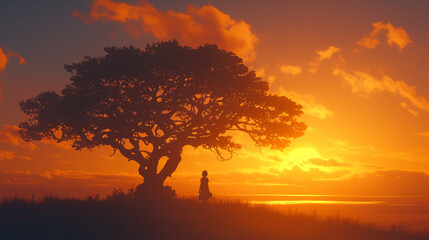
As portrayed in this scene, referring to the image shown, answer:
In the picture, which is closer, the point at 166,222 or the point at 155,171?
the point at 166,222

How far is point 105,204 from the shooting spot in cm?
2602

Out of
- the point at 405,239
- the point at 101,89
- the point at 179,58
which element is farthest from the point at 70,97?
the point at 405,239

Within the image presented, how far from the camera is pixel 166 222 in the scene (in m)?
22.1

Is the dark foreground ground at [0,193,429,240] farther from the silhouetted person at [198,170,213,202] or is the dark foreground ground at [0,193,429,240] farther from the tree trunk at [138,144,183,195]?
the tree trunk at [138,144,183,195]

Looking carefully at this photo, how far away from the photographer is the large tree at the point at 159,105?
2978 centimetres

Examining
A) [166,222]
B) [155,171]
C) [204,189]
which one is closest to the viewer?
[166,222]

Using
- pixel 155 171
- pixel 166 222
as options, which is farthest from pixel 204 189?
pixel 166 222

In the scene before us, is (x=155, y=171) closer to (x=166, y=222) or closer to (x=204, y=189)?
(x=204, y=189)

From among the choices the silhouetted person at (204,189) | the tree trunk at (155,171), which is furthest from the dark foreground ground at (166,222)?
the tree trunk at (155,171)

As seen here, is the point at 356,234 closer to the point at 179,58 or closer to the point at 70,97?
the point at 179,58

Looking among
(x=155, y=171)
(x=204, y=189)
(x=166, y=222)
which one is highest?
(x=155, y=171)

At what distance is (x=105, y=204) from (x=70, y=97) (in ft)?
27.4

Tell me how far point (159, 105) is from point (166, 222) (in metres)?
10.6

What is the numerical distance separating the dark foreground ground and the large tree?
5.05m
